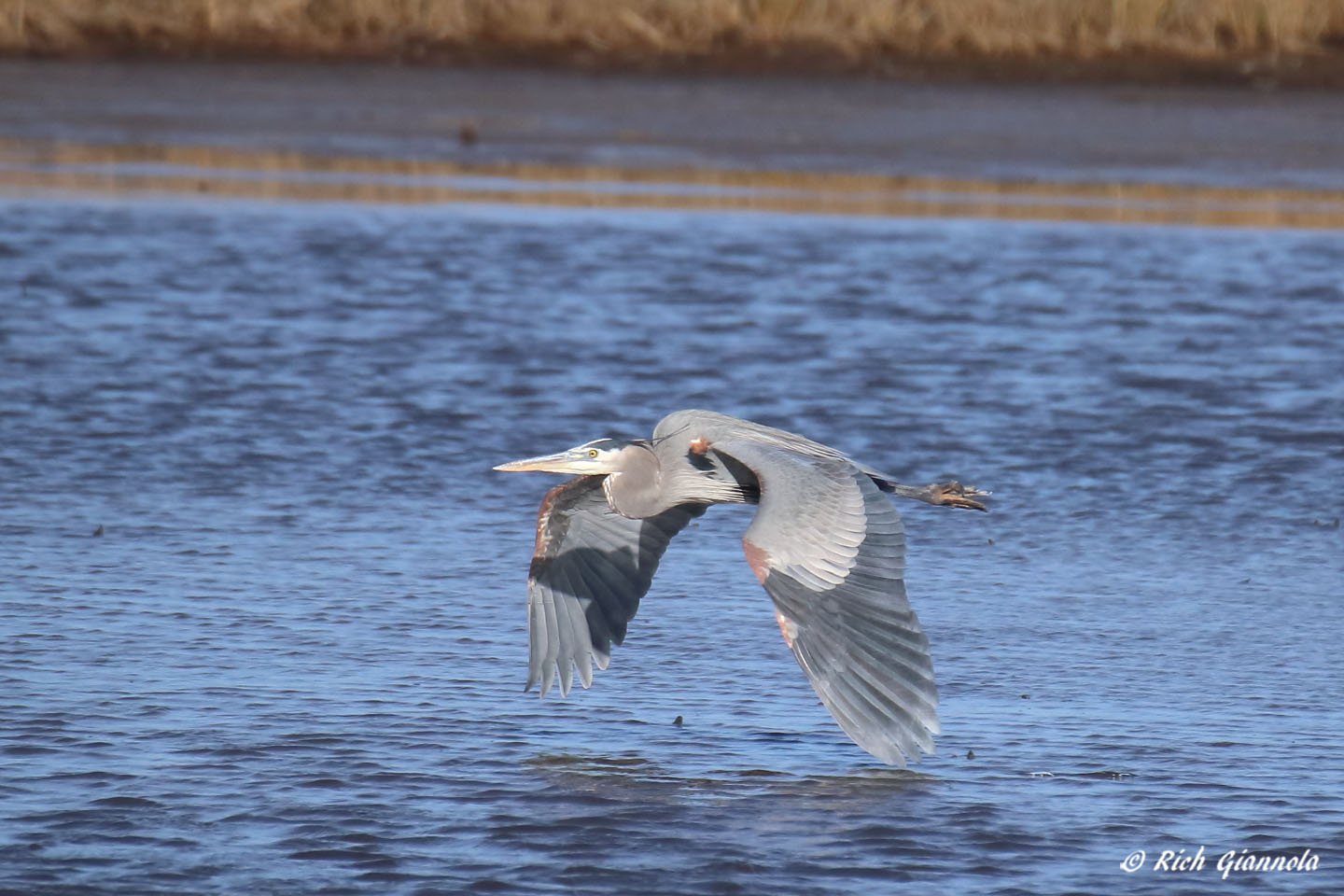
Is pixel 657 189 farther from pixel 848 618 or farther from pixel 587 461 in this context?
pixel 848 618

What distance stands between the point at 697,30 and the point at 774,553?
16.2m

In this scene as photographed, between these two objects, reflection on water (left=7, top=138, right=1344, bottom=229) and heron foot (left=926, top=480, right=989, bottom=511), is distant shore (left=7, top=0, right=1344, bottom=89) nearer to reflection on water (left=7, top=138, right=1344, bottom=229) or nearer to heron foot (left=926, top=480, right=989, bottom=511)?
reflection on water (left=7, top=138, right=1344, bottom=229)

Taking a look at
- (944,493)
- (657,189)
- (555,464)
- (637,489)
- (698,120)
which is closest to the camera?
(637,489)

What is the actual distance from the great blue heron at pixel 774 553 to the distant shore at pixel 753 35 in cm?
1421

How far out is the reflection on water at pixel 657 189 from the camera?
15.8 meters

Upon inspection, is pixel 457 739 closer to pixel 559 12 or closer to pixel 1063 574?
pixel 1063 574

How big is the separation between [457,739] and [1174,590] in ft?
9.16

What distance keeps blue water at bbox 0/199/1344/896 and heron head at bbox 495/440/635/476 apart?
647 mm

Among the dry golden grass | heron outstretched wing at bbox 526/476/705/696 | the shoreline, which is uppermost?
the dry golden grass

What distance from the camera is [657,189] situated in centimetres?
1653

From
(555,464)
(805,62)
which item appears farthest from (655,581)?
(805,62)

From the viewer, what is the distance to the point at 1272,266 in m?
13.8

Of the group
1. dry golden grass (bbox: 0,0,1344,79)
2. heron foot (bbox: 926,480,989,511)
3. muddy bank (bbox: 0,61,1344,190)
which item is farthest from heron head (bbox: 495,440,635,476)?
dry golden grass (bbox: 0,0,1344,79)

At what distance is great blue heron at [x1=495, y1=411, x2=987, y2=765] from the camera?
5.32 m
